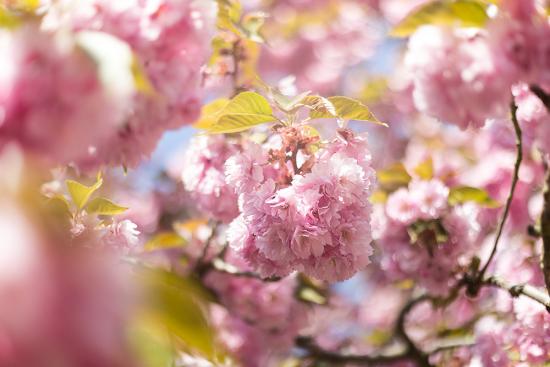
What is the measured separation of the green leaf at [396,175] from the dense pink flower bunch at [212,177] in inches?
21.3

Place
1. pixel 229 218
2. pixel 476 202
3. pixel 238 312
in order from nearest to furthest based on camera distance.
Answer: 1. pixel 229 218
2. pixel 476 202
3. pixel 238 312

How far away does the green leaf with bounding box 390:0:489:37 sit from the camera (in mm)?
1334

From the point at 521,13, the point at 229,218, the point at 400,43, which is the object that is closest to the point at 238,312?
the point at 229,218

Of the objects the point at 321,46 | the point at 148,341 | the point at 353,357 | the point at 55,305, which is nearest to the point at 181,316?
the point at 148,341

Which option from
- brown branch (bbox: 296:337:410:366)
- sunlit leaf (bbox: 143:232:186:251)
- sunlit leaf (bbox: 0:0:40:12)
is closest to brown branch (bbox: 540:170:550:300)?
brown branch (bbox: 296:337:410:366)

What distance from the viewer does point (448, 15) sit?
4.45ft

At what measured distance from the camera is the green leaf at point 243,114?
4.47 ft

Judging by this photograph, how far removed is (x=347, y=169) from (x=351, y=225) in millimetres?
115

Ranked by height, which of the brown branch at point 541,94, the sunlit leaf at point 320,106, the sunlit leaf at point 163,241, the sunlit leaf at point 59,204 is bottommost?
the sunlit leaf at point 163,241

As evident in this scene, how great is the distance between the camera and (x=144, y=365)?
0.59m

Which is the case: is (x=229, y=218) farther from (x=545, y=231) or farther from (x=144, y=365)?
(x=144, y=365)

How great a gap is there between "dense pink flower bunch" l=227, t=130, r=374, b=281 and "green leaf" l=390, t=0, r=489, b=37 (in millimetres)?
270

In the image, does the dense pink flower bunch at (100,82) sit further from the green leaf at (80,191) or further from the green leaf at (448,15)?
the green leaf at (448,15)

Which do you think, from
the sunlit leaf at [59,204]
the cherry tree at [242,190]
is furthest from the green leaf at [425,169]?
the sunlit leaf at [59,204]
